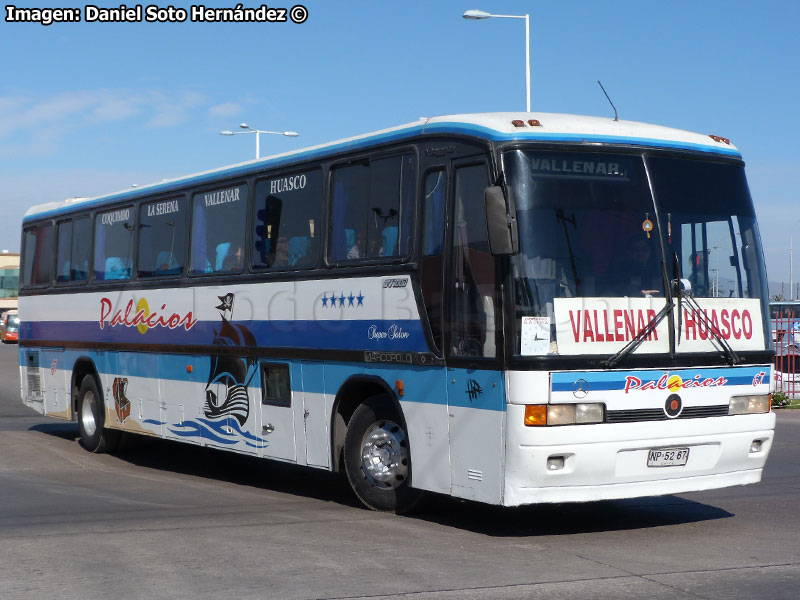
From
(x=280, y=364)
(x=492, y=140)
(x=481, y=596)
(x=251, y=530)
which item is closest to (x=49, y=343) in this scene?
(x=280, y=364)

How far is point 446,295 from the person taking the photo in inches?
355

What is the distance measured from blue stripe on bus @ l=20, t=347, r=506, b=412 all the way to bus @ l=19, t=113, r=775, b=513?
1.1 inches

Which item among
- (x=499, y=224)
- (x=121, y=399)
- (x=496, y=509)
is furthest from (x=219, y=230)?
(x=499, y=224)

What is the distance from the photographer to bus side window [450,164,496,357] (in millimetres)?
8578

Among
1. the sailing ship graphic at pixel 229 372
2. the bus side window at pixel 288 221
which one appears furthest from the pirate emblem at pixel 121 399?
the bus side window at pixel 288 221

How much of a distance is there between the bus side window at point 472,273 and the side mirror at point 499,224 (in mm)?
295

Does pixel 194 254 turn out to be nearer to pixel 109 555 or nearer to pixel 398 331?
pixel 398 331

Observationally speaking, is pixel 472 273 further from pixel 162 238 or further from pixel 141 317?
pixel 141 317

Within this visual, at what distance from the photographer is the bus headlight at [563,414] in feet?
26.9

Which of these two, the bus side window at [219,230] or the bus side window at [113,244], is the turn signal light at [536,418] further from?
the bus side window at [113,244]

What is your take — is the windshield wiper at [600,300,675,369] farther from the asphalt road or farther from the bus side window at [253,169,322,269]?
the bus side window at [253,169,322,269]

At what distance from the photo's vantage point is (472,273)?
28.8 ft

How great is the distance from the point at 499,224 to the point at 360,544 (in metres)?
2.57

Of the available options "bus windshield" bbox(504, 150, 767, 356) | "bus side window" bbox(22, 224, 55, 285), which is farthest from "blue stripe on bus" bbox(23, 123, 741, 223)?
"bus side window" bbox(22, 224, 55, 285)
